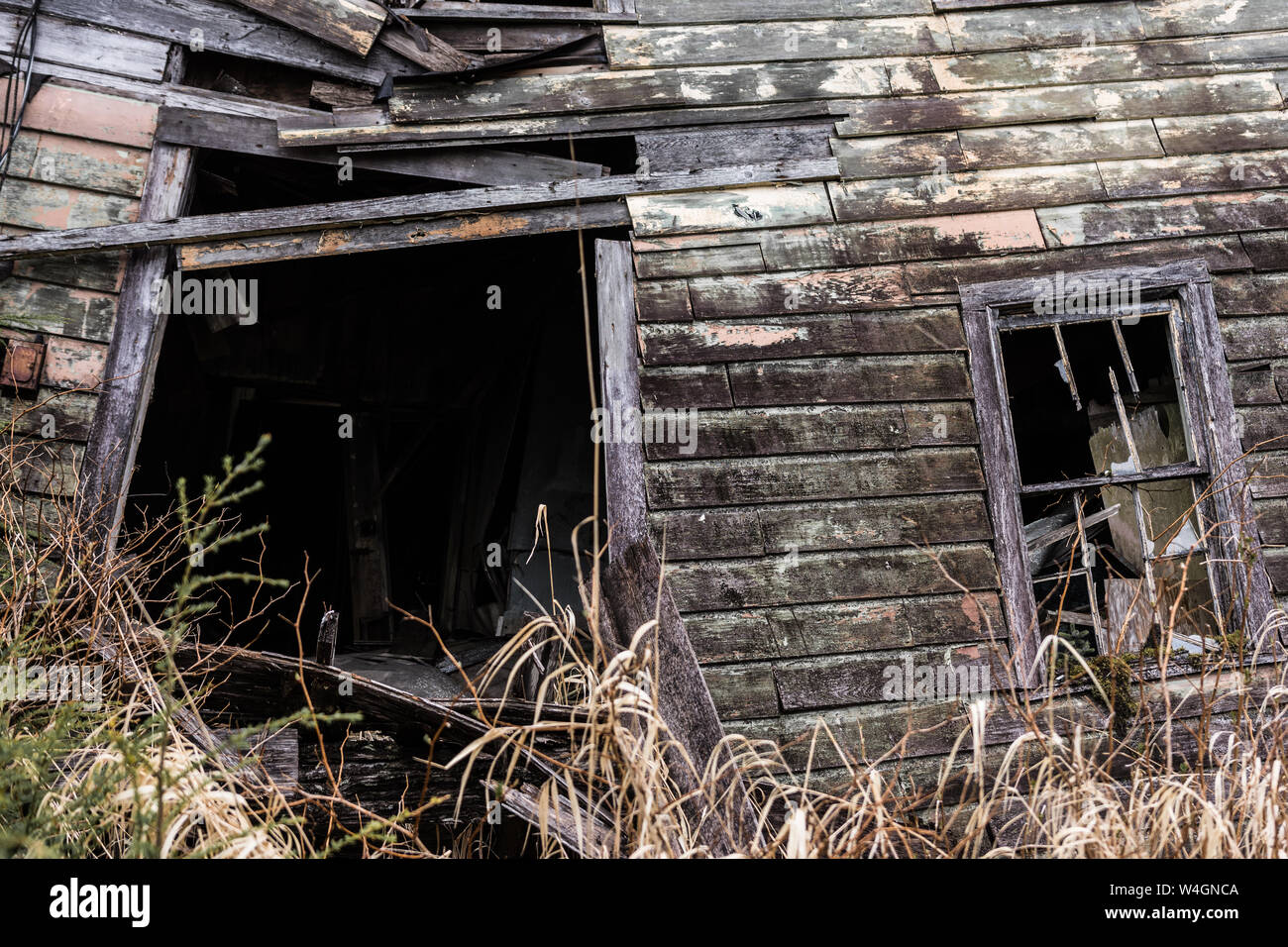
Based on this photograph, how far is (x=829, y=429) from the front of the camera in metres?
3.88

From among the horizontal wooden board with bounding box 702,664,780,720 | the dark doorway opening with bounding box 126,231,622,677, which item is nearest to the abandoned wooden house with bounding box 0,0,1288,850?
the horizontal wooden board with bounding box 702,664,780,720

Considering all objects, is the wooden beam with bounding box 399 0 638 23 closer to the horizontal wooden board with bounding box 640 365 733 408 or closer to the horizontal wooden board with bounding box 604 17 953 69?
the horizontal wooden board with bounding box 604 17 953 69

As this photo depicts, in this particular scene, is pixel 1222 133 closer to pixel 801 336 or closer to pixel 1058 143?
pixel 1058 143

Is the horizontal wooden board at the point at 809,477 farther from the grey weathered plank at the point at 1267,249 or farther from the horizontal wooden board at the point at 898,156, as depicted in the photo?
the grey weathered plank at the point at 1267,249

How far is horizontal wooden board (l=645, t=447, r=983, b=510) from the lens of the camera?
376 cm

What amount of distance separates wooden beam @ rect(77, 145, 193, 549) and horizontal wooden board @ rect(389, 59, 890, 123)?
102 centimetres

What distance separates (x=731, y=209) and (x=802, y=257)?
1.26ft

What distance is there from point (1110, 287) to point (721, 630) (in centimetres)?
230

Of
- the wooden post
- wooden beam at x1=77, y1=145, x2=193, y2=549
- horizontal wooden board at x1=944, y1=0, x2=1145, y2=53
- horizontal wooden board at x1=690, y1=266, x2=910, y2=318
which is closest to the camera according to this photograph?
the wooden post

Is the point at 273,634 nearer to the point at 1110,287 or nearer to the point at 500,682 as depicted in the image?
the point at 500,682

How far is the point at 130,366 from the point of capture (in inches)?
150

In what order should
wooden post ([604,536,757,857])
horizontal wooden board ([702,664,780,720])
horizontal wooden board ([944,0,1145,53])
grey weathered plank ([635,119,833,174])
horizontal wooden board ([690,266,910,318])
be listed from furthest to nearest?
horizontal wooden board ([944,0,1145,53]) → grey weathered plank ([635,119,833,174]) → horizontal wooden board ([690,266,910,318]) → horizontal wooden board ([702,664,780,720]) → wooden post ([604,536,757,857])

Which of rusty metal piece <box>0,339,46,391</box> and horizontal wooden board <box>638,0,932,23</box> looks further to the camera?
horizontal wooden board <box>638,0,932,23</box>

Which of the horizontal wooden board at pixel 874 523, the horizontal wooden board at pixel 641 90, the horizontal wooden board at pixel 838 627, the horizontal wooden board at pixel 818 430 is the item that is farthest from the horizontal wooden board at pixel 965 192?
the horizontal wooden board at pixel 838 627
